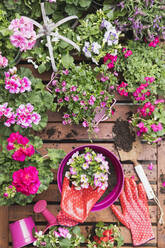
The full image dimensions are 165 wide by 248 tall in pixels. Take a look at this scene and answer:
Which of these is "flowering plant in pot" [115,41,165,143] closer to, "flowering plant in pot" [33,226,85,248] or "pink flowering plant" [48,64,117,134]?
"pink flowering plant" [48,64,117,134]

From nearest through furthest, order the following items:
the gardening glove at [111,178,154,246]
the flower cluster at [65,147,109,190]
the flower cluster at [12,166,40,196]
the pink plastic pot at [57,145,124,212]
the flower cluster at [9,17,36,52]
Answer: the flower cluster at [12,166,40,196] < the flower cluster at [9,17,36,52] < the flower cluster at [65,147,109,190] < the pink plastic pot at [57,145,124,212] < the gardening glove at [111,178,154,246]

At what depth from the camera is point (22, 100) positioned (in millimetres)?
1710

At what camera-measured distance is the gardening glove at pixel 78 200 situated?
176 cm

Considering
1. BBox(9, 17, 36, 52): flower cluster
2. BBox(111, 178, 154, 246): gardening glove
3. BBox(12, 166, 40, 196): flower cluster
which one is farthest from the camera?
BBox(111, 178, 154, 246): gardening glove

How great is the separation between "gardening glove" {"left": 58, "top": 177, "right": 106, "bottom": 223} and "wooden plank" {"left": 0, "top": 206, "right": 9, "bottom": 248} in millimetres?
534

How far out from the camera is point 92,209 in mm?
1842

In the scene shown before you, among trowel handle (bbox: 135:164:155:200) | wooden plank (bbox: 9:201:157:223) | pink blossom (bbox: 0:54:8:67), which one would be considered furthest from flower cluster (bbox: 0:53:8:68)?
trowel handle (bbox: 135:164:155:200)

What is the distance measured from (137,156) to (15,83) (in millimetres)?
1048

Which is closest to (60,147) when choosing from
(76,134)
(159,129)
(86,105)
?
(76,134)

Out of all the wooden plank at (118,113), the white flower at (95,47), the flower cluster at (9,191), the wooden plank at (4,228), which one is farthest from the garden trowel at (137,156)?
the wooden plank at (4,228)

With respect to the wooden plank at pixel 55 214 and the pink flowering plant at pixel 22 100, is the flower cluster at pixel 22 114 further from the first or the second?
the wooden plank at pixel 55 214

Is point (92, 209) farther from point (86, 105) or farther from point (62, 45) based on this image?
point (62, 45)

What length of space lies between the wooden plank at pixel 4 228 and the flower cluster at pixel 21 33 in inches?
47.8

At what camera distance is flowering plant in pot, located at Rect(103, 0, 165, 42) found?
176 centimetres
